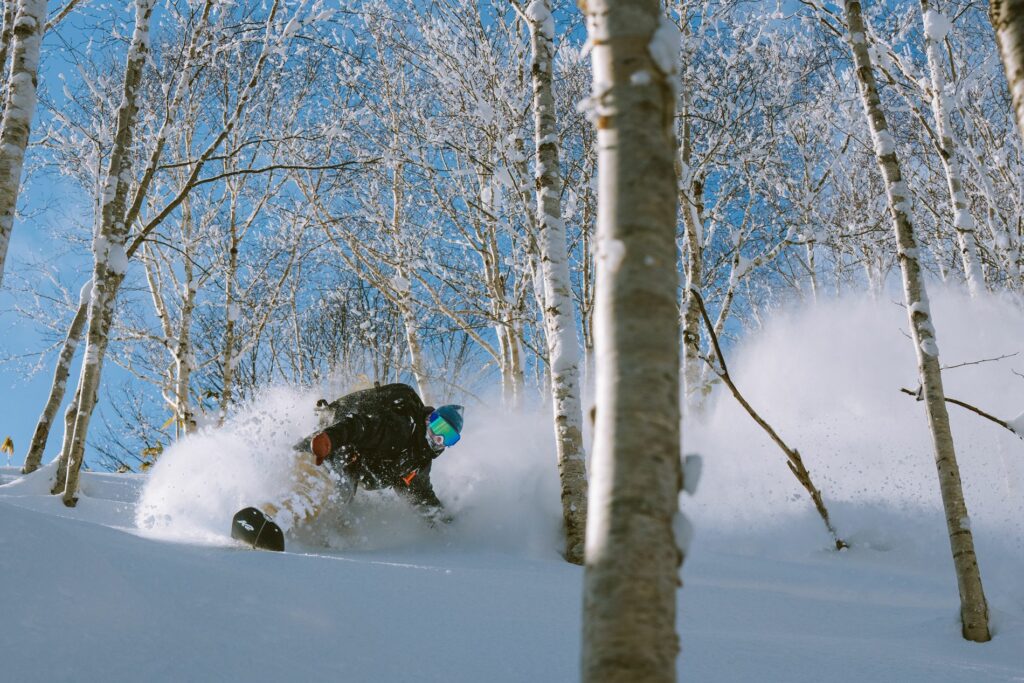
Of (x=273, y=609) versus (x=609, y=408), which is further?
(x=273, y=609)

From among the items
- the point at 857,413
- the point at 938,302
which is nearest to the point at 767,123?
the point at 938,302

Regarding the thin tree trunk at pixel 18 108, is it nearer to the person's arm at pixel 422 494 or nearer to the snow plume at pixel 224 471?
the snow plume at pixel 224 471

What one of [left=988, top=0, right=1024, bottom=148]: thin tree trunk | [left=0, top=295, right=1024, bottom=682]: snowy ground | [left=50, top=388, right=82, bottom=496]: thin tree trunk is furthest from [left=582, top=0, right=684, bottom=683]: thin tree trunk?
[left=50, top=388, right=82, bottom=496]: thin tree trunk

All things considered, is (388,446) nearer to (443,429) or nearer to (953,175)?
(443,429)

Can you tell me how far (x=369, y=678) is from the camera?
2.24 metres

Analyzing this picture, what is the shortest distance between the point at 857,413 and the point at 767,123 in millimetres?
5086

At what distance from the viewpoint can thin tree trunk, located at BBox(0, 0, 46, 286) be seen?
3662 millimetres

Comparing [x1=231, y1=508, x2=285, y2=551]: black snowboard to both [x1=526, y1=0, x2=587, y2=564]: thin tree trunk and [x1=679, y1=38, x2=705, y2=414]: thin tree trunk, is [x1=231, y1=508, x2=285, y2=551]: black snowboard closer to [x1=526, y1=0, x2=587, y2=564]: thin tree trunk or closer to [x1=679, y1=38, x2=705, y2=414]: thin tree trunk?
[x1=526, y1=0, x2=587, y2=564]: thin tree trunk

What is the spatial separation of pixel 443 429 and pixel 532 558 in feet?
3.50

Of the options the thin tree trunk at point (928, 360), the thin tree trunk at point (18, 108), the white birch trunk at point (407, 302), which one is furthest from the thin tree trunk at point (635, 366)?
the white birch trunk at point (407, 302)

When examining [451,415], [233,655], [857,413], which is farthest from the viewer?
[857,413]

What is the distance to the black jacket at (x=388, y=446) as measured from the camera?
192 inches

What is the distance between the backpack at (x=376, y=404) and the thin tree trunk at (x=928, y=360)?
3.25 metres

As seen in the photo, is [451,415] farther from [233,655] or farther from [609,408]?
[609,408]
